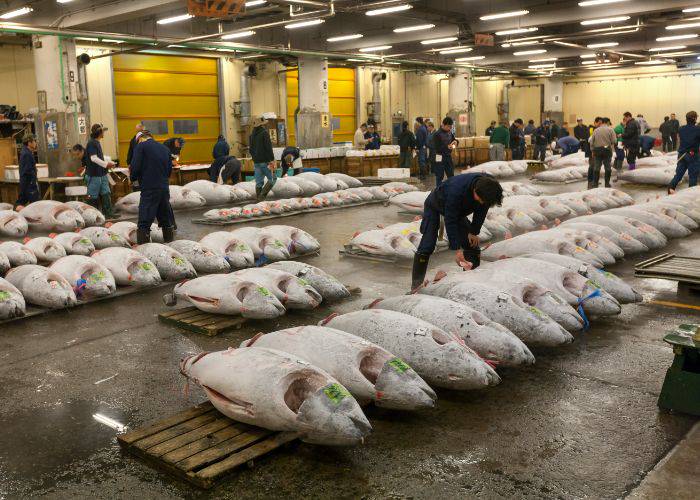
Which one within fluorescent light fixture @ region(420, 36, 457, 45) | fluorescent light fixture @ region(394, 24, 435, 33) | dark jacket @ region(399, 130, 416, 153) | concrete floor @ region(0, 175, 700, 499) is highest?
fluorescent light fixture @ region(394, 24, 435, 33)

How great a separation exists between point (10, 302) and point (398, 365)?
14.2ft

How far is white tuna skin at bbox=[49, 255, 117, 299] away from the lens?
687 cm

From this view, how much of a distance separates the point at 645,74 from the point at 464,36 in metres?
19.1

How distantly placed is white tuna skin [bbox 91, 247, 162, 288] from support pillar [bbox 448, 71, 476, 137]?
22.7 meters

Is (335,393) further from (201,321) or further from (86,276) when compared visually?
(86,276)

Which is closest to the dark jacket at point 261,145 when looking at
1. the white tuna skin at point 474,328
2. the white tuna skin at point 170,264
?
the white tuna skin at point 170,264

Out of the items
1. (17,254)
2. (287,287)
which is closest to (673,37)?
(287,287)

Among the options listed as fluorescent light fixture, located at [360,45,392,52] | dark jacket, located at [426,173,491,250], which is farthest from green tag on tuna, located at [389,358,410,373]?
fluorescent light fixture, located at [360,45,392,52]

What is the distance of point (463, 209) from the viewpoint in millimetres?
5961

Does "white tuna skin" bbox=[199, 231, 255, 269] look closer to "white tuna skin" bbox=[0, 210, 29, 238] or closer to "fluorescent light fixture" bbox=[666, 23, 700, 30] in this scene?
"white tuna skin" bbox=[0, 210, 29, 238]

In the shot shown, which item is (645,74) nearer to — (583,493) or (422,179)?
(422,179)

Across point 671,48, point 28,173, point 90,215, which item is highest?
point 671,48

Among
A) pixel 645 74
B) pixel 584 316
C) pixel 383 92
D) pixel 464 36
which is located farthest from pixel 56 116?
pixel 645 74

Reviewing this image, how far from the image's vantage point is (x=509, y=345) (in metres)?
4.37
